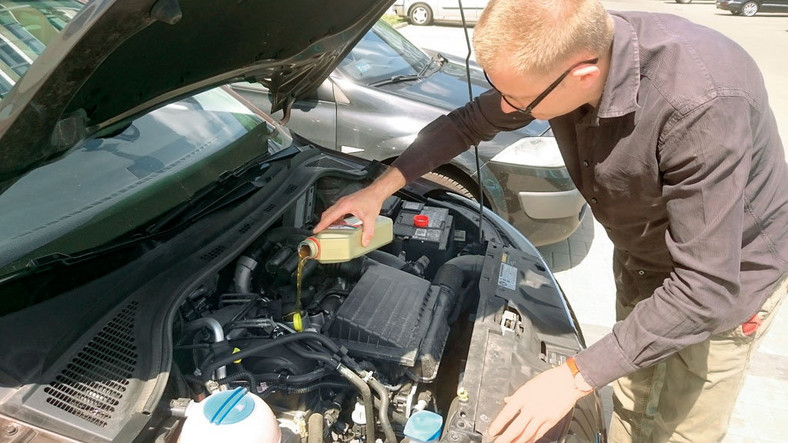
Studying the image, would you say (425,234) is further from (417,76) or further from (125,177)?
(417,76)

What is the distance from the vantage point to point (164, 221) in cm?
192

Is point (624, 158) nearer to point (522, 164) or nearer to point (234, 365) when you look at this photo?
point (234, 365)

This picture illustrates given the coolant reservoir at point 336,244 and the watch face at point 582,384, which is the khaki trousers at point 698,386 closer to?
the watch face at point 582,384

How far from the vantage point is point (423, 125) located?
3.76 meters

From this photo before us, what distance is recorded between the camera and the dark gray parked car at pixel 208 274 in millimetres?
1301

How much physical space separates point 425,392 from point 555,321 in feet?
1.79

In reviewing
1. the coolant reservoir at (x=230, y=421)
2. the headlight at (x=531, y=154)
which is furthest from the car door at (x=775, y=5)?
the coolant reservoir at (x=230, y=421)

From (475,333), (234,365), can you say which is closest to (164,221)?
(234,365)

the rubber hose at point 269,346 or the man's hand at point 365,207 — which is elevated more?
the man's hand at point 365,207

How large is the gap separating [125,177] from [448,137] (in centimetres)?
116

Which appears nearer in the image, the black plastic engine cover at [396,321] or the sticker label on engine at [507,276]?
the black plastic engine cover at [396,321]

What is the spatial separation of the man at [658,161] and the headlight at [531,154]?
5.87 ft

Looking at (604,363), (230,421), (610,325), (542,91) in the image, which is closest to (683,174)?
(542,91)

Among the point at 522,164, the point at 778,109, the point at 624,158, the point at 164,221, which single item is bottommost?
the point at 778,109
